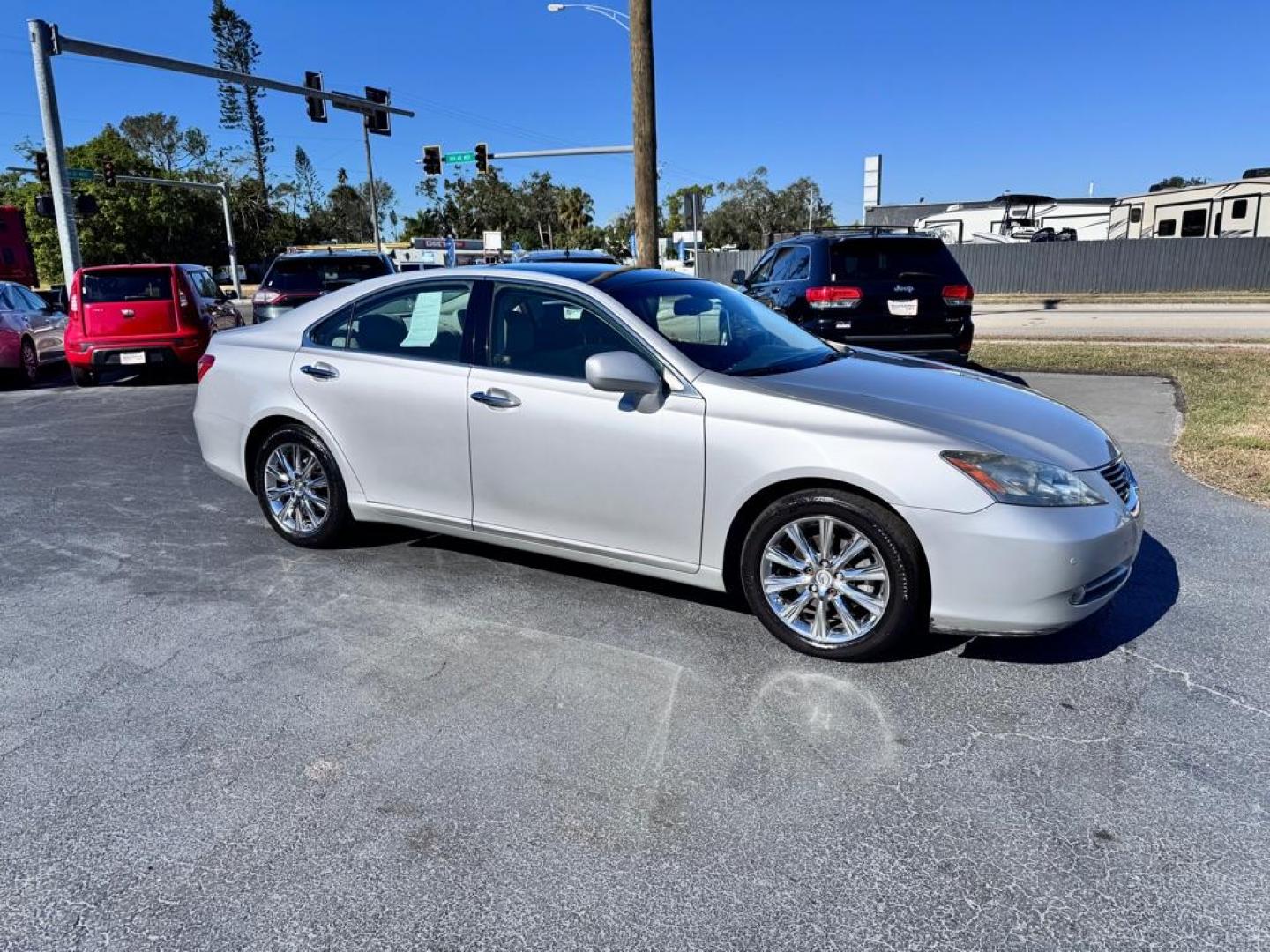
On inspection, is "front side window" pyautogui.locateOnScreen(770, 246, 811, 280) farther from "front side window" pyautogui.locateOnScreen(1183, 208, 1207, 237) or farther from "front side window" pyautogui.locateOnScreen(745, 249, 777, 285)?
"front side window" pyautogui.locateOnScreen(1183, 208, 1207, 237)

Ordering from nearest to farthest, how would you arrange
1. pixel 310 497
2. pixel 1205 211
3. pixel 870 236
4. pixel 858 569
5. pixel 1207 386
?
pixel 858 569, pixel 310 497, pixel 870 236, pixel 1207 386, pixel 1205 211

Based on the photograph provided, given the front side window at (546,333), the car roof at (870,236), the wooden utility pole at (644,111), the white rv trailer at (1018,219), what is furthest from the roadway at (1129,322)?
the front side window at (546,333)

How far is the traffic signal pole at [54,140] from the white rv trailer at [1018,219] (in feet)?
92.4

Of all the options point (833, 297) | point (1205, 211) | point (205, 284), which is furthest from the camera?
point (1205, 211)

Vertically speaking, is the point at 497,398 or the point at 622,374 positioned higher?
the point at 622,374

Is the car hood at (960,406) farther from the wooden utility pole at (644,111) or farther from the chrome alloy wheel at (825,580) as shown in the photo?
the wooden utility pole at (644,111)

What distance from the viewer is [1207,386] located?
10.0m

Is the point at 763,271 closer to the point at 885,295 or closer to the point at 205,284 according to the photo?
the point at 885,295

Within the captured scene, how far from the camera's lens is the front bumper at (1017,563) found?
3371 millimetres

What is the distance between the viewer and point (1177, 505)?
5863mm

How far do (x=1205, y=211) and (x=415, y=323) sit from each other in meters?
36.5

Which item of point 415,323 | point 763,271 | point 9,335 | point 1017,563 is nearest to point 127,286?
point 9,335

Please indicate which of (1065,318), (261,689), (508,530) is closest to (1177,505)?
(508,530)

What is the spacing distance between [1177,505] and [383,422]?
16.1ft
